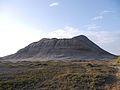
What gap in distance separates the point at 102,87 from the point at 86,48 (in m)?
106

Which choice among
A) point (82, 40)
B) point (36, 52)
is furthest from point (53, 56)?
point (82, 40)

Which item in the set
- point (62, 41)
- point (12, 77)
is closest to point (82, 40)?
point (62, 41)

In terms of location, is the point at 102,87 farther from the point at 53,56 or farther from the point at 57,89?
the point at 53,56

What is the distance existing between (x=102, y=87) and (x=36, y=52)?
110269 mm

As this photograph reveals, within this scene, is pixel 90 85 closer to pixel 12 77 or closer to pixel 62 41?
pixel 12 77

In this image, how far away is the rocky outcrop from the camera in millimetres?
123400

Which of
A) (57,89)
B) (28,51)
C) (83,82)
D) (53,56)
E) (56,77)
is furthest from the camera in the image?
(28,51)

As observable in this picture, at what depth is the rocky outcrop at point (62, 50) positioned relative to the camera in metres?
123

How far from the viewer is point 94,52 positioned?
5143 inches

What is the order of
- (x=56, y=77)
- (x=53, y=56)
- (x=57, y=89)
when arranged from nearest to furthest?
(x=57, y=89) < (x=56, y=77) < (x=53, y=56)

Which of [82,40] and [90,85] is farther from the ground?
[82,40]

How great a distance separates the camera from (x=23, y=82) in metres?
30.4

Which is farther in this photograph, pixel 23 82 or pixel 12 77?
pixel 12 77

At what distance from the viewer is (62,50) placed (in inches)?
5113
